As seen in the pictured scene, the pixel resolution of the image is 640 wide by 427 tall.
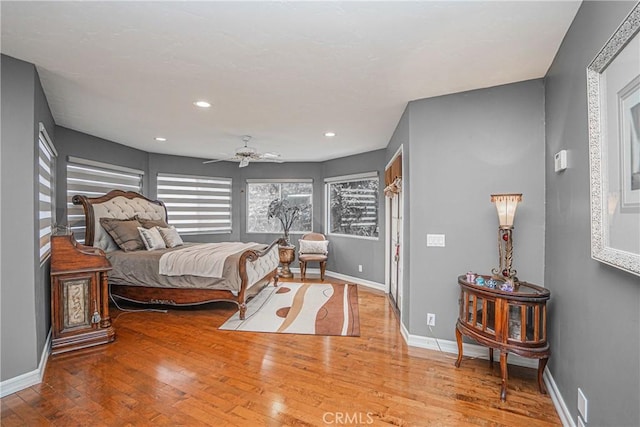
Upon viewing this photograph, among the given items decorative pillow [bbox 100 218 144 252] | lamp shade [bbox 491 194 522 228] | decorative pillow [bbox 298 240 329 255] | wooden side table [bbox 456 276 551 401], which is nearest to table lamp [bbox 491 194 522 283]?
lamp shade [bbox 491 194 522 228]

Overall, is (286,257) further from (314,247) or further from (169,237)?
(169,237)

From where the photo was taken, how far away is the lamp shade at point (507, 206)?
96.7 inches

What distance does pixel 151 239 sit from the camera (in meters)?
4.55

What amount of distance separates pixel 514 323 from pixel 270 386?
188 centimetres

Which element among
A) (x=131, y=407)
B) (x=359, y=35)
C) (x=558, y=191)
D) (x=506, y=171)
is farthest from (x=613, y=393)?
(x=131, y=407)

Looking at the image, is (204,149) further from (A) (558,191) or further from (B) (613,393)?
(B) (613,393)

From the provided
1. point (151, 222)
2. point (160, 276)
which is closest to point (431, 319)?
point (160, 276)

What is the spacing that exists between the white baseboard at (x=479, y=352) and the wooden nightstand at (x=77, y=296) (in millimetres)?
3097

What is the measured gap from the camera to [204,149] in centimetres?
562

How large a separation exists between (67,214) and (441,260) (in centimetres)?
481

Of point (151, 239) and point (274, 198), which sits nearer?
point (151, 239)

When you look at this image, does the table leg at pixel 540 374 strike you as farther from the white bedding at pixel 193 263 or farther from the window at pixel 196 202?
the window at pixel 196 202

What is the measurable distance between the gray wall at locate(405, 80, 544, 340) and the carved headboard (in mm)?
4151

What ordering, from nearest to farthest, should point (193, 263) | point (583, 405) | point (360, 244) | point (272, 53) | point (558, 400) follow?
point (583, 405) → point (558, 400) → point (272, 53) → point (193, 263) → point (360, 244)
